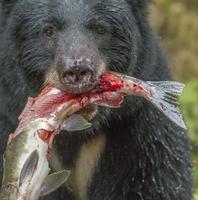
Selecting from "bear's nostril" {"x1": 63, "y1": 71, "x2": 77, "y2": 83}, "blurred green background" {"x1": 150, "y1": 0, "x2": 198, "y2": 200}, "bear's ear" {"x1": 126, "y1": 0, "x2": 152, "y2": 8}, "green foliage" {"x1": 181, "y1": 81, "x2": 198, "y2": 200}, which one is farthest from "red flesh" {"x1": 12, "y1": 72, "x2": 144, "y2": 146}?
"blurred green background" {"x1": 150, "y1": 0, "x2": 198, "y2": 200}

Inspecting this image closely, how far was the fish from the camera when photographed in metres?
5.11

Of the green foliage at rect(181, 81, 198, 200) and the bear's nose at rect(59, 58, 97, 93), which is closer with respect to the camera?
the bear's nose at rect(59, 58, 97, 93)

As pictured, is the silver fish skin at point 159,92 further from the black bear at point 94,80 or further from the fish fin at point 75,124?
the fish fin at point 75,124

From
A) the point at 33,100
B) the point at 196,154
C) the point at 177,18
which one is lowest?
the point at 196,154

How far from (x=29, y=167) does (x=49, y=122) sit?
1.28 feet

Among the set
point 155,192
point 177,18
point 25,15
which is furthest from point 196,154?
point 25,15

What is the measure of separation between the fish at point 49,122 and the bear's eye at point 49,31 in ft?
1.31

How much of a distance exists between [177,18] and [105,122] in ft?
22.9

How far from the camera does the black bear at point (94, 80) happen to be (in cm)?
625

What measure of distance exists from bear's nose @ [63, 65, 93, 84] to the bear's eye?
24.0 inches

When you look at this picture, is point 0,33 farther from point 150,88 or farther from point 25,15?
point 150,88

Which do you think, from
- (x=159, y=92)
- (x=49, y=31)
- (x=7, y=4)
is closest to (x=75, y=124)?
(x=159, y=92)

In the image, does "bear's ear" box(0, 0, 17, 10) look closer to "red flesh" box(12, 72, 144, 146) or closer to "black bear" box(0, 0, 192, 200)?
"black bear" box(0, 0, 192, 200)

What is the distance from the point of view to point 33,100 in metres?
5.70
